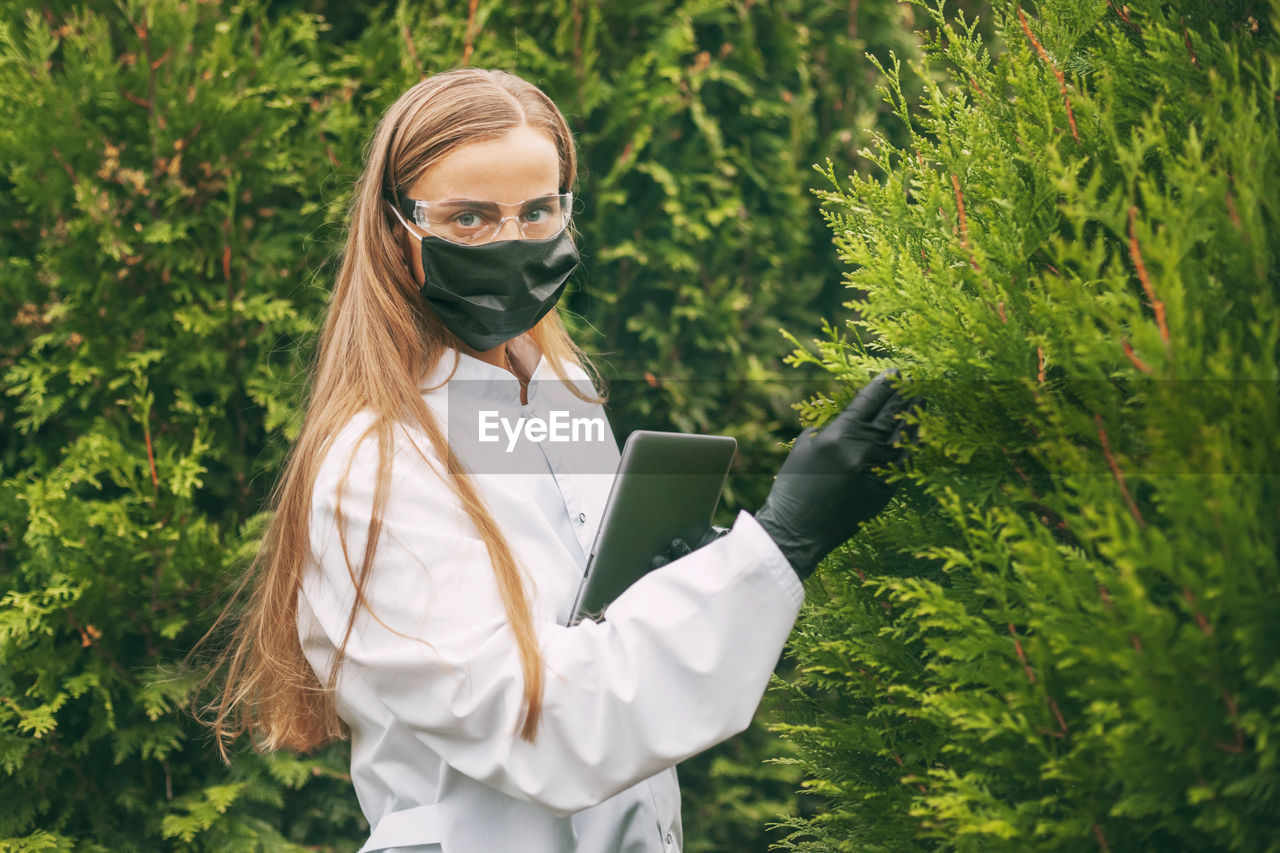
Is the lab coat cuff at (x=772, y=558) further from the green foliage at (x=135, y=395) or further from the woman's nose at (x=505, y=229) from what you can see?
the green foliage at (x=135, y=395)

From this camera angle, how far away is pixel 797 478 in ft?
5.13

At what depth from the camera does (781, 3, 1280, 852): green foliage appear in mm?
1054

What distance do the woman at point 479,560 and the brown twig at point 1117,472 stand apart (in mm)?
351

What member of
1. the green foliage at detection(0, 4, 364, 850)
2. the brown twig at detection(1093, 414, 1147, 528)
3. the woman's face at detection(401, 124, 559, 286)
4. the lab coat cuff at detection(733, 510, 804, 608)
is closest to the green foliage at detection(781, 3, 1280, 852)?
the brown twig at detection(1093, 414, 1147, 528)

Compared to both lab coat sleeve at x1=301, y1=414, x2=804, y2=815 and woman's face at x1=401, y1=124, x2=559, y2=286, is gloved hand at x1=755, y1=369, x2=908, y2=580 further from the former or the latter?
woman's face at x1=401, y1=124, x2=559, y2=286

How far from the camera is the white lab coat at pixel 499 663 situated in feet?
4.97

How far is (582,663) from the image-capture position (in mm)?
1544

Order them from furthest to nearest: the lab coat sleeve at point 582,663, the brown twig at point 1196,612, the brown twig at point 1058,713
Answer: the lab coat sleeve at point 582,663, the brown twig at point 1058,713, the brown twig at point 1196,612

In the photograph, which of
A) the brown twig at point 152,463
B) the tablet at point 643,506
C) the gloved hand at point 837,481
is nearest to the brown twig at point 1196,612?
the gloved hand at point 837,481

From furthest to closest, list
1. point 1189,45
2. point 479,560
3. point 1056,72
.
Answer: point 479,560
point 1056,72
point 1189,45

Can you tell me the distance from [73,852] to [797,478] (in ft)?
8.93

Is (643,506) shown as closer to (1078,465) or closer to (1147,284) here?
(1078,465)

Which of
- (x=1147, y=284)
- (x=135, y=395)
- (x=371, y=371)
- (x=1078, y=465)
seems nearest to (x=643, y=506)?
(x=371, y=371)

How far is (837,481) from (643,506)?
424 millimetres
